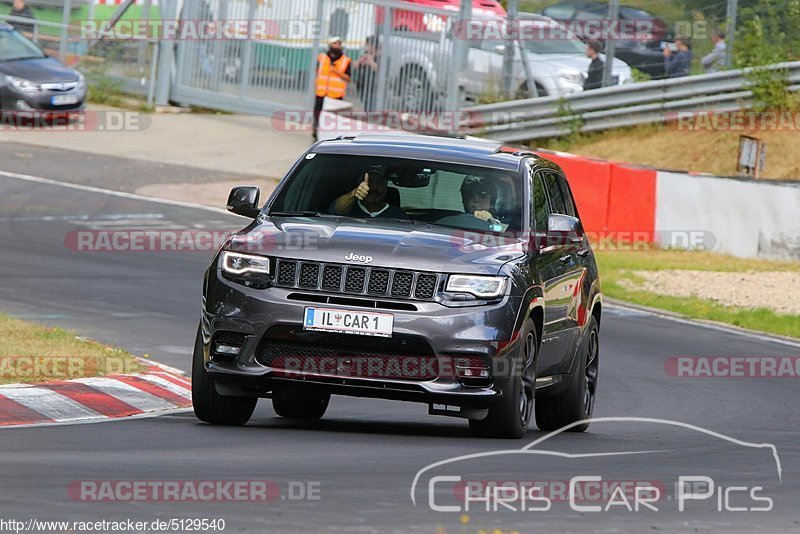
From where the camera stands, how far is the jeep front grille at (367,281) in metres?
8.88

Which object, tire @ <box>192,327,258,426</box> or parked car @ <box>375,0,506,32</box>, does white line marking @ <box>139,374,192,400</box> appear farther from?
parked car @ <box>375,0,506,32</box>

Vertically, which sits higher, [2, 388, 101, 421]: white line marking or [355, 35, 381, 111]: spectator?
[355, 35, 381, 111]: spectator

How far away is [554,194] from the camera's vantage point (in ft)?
36.4

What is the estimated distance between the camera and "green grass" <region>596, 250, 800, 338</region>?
18.3 m

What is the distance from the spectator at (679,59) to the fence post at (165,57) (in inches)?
428

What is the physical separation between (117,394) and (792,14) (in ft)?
59.3

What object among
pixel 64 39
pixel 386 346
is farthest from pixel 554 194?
A: pixel 64 39

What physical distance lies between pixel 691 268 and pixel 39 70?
536 inches

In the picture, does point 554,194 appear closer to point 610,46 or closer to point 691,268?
point 691,268

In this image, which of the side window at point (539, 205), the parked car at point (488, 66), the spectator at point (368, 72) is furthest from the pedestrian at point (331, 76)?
the side window at point (539, 205)

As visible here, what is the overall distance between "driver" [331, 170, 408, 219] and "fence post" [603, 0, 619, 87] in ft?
56.8

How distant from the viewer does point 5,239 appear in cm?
1994

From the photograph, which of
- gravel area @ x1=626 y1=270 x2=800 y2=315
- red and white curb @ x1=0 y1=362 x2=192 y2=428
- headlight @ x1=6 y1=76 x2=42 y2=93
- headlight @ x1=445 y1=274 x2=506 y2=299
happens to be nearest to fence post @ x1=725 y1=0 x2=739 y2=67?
gravel area @ x1=626 y1=270 x2=800 y2=315

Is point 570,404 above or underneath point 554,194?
underneath
